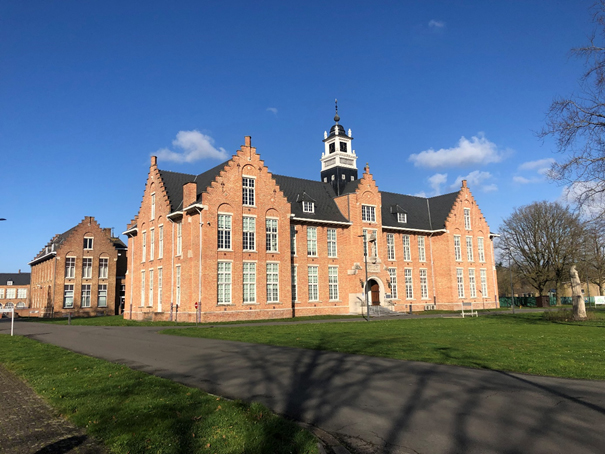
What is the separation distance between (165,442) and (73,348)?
1426 cm

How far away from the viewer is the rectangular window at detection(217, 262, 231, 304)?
120ft

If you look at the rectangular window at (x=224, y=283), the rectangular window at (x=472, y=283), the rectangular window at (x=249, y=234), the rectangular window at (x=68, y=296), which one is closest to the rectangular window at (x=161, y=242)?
the rectangular window at (x=224, y=283)

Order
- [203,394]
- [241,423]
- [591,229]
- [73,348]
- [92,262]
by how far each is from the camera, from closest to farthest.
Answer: [241,423] < [203,394] < [591,229] < [73,348] < [92,262]

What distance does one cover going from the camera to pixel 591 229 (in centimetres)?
1709

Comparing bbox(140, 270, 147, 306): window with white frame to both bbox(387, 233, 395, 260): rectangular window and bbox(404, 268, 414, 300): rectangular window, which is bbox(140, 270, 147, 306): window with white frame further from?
bbox(404, 268, 414, 300): rectangular window

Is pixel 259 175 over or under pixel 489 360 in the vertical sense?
over

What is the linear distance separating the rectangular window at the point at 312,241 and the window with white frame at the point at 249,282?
7.25 metres

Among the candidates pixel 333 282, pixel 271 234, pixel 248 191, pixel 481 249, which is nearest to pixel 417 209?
pixel 481 249

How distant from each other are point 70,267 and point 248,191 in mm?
36351

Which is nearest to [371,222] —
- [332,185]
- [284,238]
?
[332,185]

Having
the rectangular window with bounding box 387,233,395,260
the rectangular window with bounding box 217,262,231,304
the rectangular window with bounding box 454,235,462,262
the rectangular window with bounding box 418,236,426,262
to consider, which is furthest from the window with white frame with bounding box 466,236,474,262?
the rectangular window with bounding box 217,262,231,304

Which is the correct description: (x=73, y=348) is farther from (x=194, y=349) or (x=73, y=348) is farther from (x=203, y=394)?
(x=203, y=394)

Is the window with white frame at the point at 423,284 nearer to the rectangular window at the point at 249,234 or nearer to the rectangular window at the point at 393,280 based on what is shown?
the rectangular window at the point at 393,280

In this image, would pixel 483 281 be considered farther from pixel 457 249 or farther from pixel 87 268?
pixel 87 268
